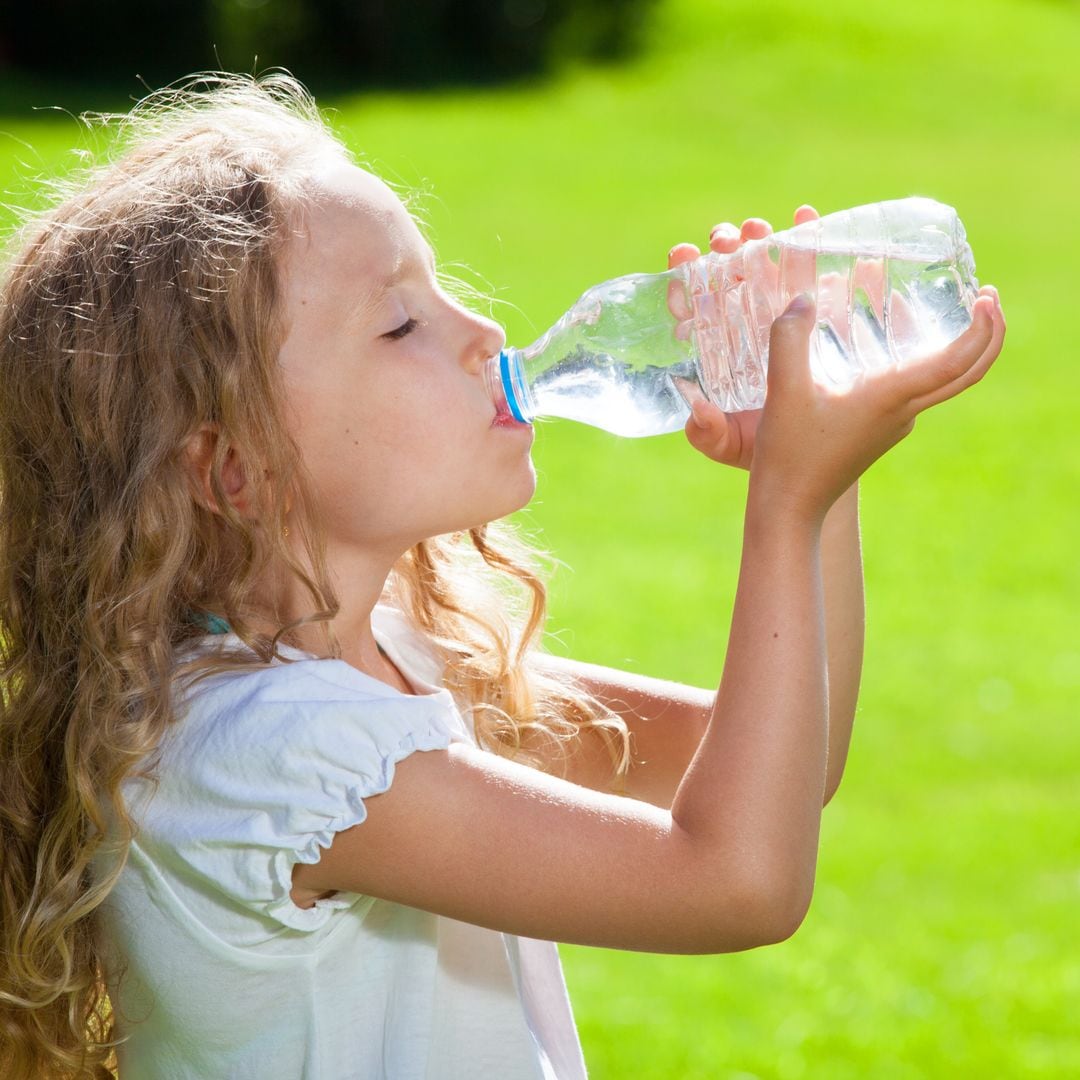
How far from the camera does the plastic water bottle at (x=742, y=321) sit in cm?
211

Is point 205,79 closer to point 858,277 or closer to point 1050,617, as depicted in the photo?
point 858,277

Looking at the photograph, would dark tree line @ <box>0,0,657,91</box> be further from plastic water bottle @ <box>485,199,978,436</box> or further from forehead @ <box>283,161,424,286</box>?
forehead @ <box>283,161,424,286</box>

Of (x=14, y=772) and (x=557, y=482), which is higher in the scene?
(x=14, y=772)

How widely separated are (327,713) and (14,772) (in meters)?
0.48

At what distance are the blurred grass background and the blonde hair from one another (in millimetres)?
433

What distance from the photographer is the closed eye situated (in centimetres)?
194

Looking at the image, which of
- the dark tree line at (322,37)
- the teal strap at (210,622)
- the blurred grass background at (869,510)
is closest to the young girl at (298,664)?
the teal strap at (210,622)

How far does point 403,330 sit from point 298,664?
41cm

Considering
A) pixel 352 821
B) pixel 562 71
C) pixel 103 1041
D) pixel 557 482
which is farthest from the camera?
pixel 562 71

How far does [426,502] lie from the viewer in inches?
76.6

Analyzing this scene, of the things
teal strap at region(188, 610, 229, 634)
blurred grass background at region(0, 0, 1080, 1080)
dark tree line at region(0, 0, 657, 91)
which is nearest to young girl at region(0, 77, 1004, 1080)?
teal strap at region(188, 610, 229, 634)

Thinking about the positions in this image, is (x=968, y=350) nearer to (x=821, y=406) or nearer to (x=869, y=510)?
(x=821, y=406)

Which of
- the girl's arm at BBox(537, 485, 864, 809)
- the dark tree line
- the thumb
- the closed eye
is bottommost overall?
the dark tree line

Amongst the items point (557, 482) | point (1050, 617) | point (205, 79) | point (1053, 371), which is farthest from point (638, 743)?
point (1053, 371)
